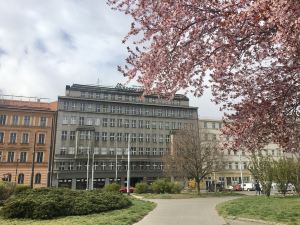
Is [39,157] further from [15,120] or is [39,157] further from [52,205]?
[52,205]

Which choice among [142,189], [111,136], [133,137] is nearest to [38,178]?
[111,136]

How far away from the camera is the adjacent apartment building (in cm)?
6688

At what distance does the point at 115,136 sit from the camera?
254ft

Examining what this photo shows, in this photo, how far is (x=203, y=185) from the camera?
80.5 metres

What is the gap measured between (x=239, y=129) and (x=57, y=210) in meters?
9.97

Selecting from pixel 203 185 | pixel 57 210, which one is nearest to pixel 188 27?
pixel 57 210

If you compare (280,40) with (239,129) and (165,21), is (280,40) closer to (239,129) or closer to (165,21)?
(165,21)

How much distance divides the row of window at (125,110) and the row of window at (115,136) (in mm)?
5342

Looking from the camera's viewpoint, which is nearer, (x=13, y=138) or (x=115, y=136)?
(x=13, y=138)

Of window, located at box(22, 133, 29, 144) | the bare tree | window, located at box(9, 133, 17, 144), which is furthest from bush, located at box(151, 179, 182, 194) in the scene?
window, located at box(9, 133, 17, 144)

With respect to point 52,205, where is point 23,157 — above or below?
above

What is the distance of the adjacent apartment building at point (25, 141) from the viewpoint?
6688 centimetres

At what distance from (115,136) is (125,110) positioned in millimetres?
7158

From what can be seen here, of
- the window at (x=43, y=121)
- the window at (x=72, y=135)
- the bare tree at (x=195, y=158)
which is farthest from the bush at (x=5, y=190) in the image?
the window at (x=43, y=121)
